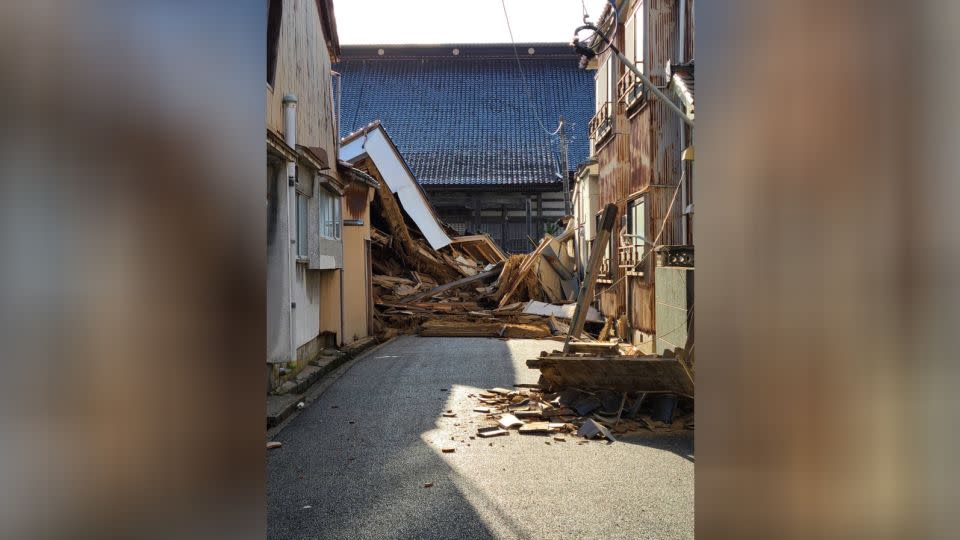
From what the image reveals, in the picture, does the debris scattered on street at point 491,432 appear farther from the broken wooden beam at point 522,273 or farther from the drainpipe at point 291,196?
the broken wooden beam at point 522,273

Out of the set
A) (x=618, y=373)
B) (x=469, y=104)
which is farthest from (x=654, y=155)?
(x=469, y=104)

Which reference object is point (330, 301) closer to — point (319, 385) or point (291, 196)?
point (319, 385)

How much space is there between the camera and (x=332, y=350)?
13594 mm

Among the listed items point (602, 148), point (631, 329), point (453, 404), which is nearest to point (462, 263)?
point (602, 148)

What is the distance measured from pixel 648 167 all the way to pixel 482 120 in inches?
841

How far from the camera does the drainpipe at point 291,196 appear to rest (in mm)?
9406

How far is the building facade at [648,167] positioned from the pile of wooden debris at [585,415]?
1.15 m

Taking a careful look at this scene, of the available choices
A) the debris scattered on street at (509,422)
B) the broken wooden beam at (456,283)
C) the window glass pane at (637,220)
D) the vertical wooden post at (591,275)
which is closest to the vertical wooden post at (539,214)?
the broken wooden beam at (456,283)

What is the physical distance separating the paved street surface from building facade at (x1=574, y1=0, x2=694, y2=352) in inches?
107

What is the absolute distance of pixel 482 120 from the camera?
33.6 metres

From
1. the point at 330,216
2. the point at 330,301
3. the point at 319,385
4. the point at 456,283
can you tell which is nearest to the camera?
the point at 319,385
